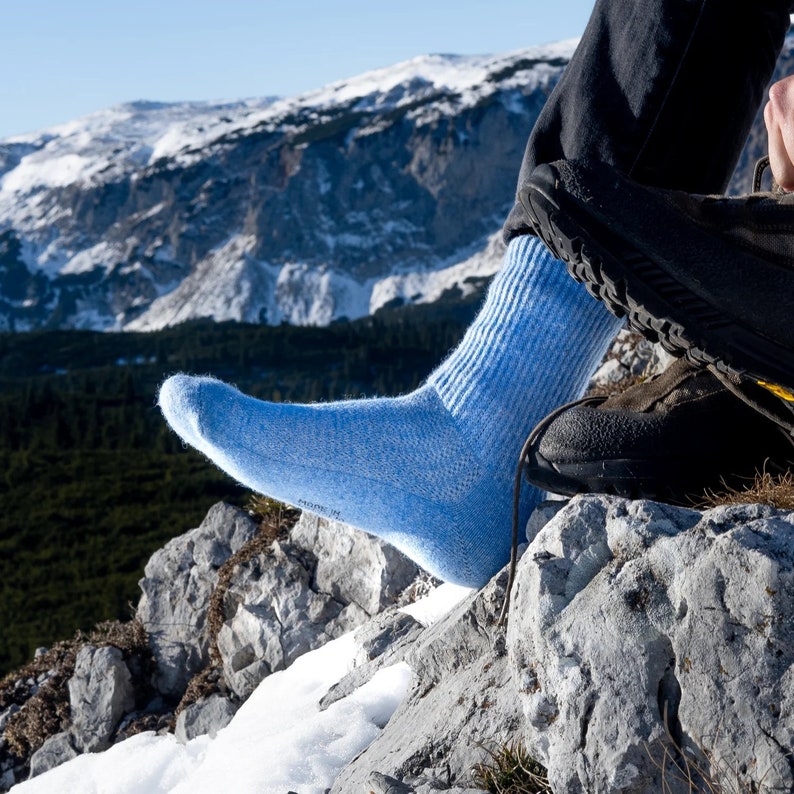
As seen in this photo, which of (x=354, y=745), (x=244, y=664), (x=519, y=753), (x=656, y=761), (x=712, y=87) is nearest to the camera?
(x=656, y=761)

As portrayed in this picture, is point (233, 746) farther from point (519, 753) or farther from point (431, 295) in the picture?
point (431, 295)

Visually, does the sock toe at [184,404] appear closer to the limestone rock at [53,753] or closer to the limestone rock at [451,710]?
the limestone rock at [451,710]

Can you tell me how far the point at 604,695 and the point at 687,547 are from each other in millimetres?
345

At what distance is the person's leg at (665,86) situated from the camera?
83.4 inches

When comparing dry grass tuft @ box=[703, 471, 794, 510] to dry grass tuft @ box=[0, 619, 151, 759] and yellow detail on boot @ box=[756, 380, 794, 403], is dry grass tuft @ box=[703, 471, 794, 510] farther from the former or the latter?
dry grass tuft @ box=[0, 619, 151, 759]

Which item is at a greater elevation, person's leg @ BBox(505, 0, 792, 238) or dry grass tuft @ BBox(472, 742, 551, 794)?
person's leg @ BBox(505, 0, 792, 238)

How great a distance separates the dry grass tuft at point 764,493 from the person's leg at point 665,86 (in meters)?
0.79

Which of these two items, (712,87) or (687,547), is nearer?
(687,547)

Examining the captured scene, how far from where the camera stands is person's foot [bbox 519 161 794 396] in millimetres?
1985

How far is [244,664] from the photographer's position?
429cm

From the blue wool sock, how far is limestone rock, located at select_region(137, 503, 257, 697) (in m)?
2.67

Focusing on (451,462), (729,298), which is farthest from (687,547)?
(451,462)

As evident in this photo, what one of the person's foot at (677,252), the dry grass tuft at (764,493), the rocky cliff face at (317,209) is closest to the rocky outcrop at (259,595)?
the dry grass tuft at (764,493)

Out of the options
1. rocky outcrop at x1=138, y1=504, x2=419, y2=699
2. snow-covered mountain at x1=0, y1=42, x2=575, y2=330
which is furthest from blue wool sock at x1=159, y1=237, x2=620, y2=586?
snow-covered mountain at x1=0, y1=42, x2=575, y2=330
